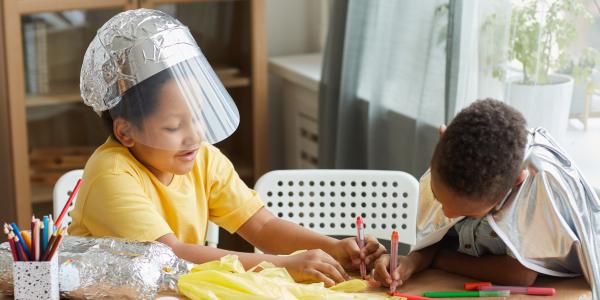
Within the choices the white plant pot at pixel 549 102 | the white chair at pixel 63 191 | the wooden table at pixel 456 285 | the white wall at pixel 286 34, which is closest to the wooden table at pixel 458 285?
the wooden table at pixel 456 285

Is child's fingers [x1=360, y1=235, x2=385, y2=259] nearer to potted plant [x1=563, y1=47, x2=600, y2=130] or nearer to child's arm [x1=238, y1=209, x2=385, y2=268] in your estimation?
child's arm [x1=238, y1=209, x2=385, y2=268]

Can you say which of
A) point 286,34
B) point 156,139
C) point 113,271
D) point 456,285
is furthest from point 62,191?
point 286,34

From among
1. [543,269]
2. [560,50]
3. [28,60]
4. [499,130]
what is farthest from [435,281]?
[28,60]

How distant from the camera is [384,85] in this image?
2.70m

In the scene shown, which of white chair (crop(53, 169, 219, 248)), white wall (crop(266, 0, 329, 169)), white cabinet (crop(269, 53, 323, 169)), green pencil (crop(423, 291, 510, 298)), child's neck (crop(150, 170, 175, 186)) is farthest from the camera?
white wall (crop(266, 0, 329, 169))

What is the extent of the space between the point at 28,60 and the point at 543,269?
6.69ft

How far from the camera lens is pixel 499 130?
131 cm

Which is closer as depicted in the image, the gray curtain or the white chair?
the white chair

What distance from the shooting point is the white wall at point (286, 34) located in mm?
3439

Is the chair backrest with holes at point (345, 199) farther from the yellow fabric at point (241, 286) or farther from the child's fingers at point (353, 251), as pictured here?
the yellow fabric at point (241, 286)

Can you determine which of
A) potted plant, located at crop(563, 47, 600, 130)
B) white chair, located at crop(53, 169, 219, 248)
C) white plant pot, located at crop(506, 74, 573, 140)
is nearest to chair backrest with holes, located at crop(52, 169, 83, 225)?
white chair, located at crop(53, 169, 219, 248)

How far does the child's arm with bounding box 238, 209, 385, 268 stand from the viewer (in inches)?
62.7

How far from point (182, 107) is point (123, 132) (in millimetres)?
169

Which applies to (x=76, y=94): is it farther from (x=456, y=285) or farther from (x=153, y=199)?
(x=456, y=285)
